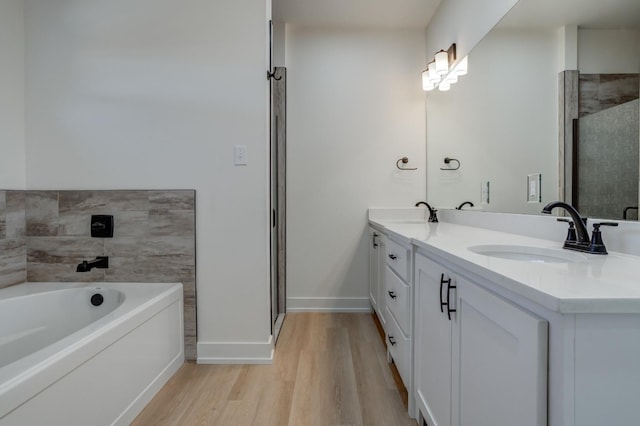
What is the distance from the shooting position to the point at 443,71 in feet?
7.93

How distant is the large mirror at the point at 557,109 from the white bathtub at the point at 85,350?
1918mm

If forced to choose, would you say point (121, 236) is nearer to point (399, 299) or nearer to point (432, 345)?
point (399, 299)

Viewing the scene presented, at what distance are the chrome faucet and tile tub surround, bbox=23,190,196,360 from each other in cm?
182

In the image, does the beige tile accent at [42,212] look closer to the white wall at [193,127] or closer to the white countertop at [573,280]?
the white wall at [193,127]

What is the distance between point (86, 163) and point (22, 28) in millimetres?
920

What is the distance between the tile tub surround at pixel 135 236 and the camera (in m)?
1.90

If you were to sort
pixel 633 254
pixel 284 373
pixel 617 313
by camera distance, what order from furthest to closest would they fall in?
1. pixel 284 373
2. pixel 633 254
3. pixel 617 313

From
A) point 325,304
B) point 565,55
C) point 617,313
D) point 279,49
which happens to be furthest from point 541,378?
point 279,49

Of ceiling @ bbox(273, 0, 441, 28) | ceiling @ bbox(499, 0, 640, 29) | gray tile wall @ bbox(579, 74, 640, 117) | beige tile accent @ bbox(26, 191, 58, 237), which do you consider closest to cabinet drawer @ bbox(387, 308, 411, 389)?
gray tile wall @ bbox(579, 74, 640, 117)

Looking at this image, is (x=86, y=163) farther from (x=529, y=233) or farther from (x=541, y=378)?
(x=529, y=233)

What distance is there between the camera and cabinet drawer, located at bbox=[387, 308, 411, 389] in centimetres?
149

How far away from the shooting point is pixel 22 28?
1928mm

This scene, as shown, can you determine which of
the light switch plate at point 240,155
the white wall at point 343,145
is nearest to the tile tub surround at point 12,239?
the light switch plate at point 240,155

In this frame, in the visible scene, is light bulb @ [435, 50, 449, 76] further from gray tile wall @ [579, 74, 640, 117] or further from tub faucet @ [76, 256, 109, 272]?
tub faucet @ [76, 256, 109, 272]
